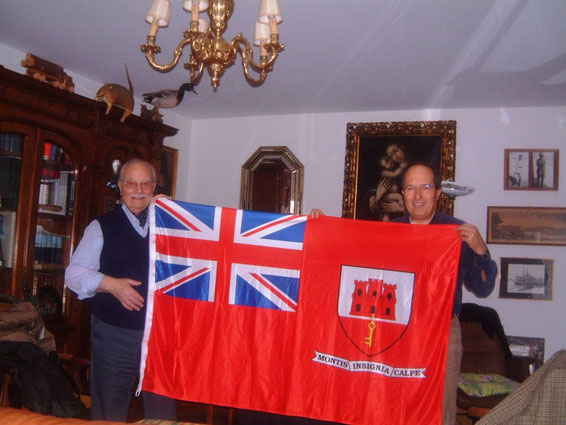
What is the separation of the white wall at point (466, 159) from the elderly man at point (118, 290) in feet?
9.27

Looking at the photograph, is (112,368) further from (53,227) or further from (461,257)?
(53,227)

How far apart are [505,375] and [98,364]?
3001 millimetres

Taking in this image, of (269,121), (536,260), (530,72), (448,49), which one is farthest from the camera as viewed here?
(269,121)

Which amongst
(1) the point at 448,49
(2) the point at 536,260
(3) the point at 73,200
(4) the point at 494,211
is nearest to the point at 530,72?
(1) the point at 448,49

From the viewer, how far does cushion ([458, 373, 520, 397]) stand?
350 centimetres

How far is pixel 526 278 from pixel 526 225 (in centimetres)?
42

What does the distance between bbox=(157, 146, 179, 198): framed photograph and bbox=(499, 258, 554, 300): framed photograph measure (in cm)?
304

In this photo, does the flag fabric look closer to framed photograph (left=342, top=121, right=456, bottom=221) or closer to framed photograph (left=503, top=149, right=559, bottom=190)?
framed photograph (left=342, top=121, right=456, bottom=221)

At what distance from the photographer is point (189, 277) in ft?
7.61

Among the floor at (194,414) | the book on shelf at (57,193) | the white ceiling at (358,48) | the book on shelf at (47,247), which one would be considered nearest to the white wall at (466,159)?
the white ceiling at (358,48)

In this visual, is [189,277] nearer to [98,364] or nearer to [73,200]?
[98,364]

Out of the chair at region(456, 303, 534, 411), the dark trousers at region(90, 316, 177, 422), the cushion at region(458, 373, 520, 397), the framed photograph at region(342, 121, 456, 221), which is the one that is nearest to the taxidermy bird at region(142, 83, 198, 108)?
the framed photograph at region(342, 121, 456, 221)

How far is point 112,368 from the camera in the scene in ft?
6.93

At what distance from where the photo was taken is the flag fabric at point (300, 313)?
2.13m
